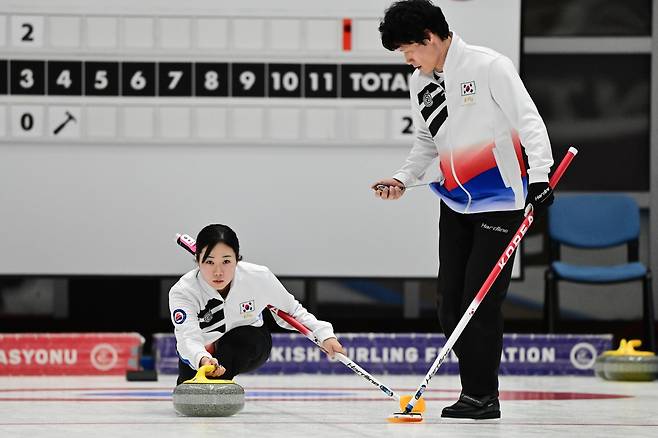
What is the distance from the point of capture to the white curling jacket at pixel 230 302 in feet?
12.1

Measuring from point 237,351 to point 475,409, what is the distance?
0.85 metres

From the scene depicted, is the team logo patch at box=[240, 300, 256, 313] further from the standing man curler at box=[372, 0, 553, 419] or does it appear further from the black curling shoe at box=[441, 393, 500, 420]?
the black curling shoe at box=[441, 393, 500, 420]

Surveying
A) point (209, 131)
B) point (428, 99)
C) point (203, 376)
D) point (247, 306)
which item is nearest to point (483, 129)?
point (428, 99)

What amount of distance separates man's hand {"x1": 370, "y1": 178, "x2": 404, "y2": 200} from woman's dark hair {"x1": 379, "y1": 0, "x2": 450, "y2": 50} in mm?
416

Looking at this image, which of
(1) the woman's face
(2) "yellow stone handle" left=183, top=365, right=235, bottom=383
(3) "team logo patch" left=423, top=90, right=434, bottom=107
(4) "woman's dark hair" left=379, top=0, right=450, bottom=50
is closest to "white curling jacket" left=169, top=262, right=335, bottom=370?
(1) the woman's face

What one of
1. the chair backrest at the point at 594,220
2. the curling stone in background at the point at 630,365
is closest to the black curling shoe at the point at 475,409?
the curling stone in background at the point at 630,365

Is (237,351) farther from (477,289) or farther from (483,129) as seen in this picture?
(483,129)

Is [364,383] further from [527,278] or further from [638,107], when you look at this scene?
[638,107]

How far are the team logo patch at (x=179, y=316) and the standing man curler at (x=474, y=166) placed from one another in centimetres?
70

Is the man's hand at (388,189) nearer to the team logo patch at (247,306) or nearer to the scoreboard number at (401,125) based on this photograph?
the team logo patch at (247,306)

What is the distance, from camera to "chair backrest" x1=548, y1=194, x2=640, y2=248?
6836 millimetres

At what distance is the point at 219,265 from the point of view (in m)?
3.60

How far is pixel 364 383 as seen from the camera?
5422 mm

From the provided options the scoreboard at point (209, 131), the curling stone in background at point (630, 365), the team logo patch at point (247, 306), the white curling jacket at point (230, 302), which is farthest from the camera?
the scoreboard at point (209, 131)
